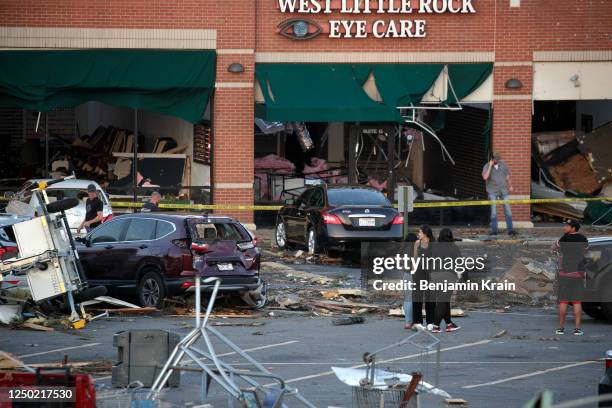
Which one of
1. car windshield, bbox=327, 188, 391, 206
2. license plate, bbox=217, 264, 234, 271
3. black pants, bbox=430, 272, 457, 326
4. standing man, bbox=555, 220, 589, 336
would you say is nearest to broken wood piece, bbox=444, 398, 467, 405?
black pants, bbox=430, 272, 457, 326

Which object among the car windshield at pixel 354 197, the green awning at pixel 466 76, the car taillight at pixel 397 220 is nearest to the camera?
the car taillight at pixel 397 220

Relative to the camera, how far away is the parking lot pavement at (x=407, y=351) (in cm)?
1411

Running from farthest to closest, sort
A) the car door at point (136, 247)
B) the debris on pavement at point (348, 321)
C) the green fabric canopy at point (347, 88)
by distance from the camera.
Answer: the green fabric canopy at point (347, 88), the car door at point (136, 247), the debris on pavement at point (348, 321)

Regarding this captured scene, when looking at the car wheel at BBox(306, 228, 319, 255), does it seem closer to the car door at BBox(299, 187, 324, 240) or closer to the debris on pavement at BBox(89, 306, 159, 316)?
the car door at BBox(299, 187, 324, 240)

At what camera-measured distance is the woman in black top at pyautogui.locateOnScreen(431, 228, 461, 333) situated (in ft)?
59.2

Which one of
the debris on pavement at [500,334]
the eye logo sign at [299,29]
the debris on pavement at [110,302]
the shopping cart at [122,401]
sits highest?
the eye logo sign at [299,29]

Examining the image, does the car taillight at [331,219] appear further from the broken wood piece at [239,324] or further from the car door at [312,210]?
the broken wood piece at [239,324]

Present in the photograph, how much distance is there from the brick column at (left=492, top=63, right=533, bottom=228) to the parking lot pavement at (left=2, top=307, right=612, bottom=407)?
481 inches

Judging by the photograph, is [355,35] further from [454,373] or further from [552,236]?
[454,373]

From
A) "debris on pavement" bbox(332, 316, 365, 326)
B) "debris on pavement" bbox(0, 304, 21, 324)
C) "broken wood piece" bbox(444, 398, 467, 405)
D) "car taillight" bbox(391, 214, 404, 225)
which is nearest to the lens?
"broken wood piece" bbox(444, 398, 467, 405)

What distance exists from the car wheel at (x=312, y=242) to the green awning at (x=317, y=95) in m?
4.79

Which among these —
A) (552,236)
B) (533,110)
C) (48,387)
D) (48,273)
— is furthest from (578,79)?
(48,387)

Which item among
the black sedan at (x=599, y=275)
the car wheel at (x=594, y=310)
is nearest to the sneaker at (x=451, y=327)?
the black sedan at (x=599, y=275)

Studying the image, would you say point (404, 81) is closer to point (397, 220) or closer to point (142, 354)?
point (397, 220)
